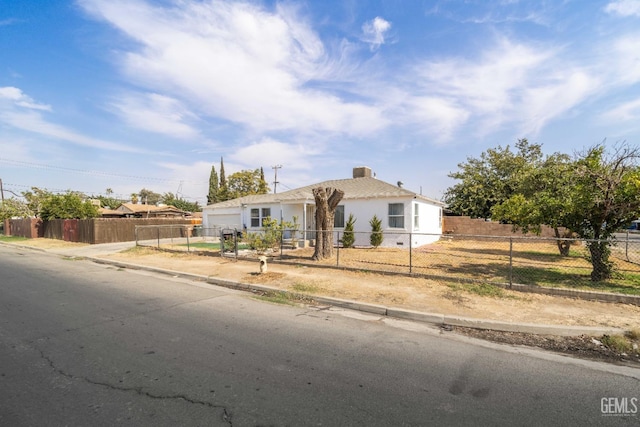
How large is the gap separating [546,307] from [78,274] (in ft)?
45.5

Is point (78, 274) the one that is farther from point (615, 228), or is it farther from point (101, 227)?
point (615, 228)

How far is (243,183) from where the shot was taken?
4150 centimetres

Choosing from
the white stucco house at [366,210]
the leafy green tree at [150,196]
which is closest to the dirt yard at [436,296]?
the white stucco house at [366,210]

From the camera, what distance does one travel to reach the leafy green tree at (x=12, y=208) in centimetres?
3919

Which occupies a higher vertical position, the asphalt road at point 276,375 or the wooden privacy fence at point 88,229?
the wooden privacy fence at point 88,229

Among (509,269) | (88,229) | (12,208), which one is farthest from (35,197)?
(509,269)

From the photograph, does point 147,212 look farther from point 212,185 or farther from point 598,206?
point 598,206

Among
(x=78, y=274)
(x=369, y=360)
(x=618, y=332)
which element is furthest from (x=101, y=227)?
(x=618, y=332)

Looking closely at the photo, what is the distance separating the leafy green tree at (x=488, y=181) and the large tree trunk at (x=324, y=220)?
68.5ft

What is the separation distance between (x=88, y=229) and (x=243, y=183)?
1997cm

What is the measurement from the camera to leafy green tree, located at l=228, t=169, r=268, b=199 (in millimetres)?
41094

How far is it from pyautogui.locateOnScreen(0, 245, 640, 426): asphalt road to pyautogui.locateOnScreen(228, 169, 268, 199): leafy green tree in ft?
117

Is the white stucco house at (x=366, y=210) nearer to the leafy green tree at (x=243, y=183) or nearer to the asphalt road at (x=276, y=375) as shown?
the asphalt road at (x=276, y=375)

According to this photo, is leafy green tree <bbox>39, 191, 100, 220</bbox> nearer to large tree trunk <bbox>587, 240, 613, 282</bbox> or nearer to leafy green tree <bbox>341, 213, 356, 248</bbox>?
leafy green tree <bbox>341, 213, 356, 248</bbox>
